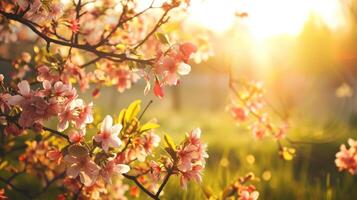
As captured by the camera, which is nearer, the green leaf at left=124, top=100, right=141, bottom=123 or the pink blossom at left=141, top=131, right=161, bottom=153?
the green leaf at left=124, top=100, right=141, bottom=123

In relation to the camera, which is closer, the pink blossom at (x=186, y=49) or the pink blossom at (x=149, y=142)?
the pink blossom at (x=186, y=49)

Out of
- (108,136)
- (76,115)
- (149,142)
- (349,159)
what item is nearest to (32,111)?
(76,115)

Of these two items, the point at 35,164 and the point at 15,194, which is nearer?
the point at 35,164

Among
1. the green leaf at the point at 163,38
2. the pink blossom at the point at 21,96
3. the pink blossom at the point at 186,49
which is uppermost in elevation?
the green leaf at the point at 163,38

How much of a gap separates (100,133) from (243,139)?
22.1ft

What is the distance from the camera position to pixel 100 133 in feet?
6.44

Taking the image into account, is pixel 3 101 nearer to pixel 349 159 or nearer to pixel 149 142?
pixel 149 142

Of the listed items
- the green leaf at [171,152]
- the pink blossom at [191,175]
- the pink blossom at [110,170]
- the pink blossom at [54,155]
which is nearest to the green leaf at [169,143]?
the green leaf at [171,152]

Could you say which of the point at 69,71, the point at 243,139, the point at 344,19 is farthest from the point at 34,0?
the point at 344,19

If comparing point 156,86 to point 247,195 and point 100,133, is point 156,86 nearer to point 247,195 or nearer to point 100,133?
point 100,133

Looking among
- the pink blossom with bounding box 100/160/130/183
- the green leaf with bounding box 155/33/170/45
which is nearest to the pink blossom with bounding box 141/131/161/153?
the pink blossom with bounding box 100/160/130/183

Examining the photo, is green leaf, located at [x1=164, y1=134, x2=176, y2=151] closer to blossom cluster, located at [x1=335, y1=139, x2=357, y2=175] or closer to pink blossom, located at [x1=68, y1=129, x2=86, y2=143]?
pink blossom, located at [x1=68, y1=129, x2=86, y2=143]

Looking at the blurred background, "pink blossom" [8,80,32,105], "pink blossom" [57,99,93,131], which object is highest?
"pink blossom" [8,80,32,105]

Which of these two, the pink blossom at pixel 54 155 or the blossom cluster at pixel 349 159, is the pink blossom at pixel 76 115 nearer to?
the pink blossom at pixel 54 155
